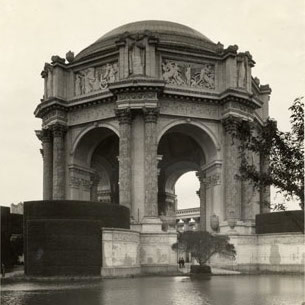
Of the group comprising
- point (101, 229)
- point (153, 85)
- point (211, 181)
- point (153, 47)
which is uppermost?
point (153, 47)

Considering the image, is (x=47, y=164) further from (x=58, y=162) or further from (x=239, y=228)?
(x=239, y=228)

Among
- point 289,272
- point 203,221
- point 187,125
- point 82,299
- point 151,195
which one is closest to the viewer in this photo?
point 82,299

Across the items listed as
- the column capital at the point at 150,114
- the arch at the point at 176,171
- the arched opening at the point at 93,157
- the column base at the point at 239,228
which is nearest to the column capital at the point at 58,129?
the arched opening at the point at 93,157

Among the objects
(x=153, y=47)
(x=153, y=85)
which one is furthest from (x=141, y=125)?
(x=153, y=47)

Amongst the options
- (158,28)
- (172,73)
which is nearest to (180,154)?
(158,28)

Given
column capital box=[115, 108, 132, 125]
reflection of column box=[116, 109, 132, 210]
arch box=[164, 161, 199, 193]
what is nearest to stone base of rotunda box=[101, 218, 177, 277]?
reflection of column box=[116, 109, 132, 210]

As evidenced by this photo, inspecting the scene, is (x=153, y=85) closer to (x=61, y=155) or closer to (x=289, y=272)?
(x=61, y=155)

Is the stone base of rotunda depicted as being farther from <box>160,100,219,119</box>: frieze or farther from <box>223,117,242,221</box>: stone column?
<box>160,100,219,119</box>: frieze
